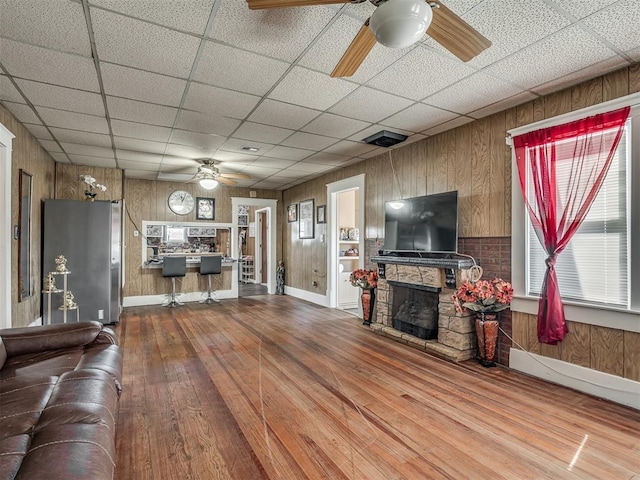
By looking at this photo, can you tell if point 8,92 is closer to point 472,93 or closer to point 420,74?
point 420,74

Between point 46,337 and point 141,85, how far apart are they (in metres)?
2.06

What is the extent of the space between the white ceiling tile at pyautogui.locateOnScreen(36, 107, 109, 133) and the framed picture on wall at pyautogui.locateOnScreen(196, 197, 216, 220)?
3.32 meters

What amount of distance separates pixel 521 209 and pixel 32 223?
553 centimetres

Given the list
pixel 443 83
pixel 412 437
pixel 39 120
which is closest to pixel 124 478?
pixel 412 437

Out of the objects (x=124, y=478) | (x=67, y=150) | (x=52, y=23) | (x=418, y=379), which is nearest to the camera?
(x=124, y=478)

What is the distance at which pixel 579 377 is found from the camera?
2801 millimetres

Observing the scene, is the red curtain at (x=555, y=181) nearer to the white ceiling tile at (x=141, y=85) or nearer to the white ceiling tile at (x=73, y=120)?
the white ceiling tile at (x=141, y=85)

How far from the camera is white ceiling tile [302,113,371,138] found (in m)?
3.68

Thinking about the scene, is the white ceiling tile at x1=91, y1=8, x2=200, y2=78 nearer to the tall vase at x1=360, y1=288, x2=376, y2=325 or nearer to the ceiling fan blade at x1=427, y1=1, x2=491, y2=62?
the ceiling fan blade at x1=427, y1=1, x2=491, y2=62

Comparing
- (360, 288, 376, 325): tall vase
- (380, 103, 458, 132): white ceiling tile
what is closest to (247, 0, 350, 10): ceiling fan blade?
(380, 103, 458, 132): white ceiling tile

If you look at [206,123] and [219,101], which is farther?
[206,123]

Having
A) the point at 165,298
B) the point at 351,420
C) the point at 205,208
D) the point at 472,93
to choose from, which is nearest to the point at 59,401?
the point at 351,420

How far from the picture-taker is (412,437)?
2.12m

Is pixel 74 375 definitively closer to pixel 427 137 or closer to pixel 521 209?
pixel 521 209
